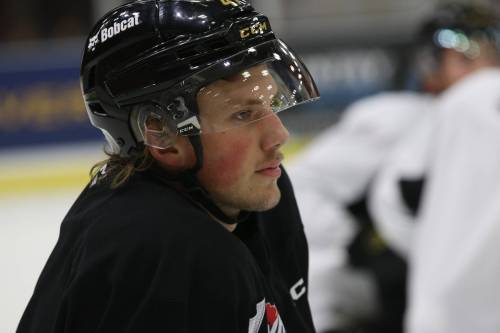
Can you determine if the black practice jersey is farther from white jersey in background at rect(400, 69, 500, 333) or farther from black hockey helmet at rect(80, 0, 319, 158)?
white jersey in background at rect(400, 69, 500, 333)

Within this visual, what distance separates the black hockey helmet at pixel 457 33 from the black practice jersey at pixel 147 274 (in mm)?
1793

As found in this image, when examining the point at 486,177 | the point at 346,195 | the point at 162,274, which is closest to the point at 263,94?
the point at 162,274

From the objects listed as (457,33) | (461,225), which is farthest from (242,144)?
(457,33)

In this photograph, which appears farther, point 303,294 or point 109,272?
point 303,294

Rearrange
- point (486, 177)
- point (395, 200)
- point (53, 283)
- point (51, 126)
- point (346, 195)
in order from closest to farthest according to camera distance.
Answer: point (53, 283) < point (486, 177) < point (395, 200) < point (346, 195) < point (51, 126)

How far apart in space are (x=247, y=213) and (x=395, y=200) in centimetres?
123

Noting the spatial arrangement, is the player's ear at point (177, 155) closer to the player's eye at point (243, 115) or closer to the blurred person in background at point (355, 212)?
the player's eye at point (243, 115)

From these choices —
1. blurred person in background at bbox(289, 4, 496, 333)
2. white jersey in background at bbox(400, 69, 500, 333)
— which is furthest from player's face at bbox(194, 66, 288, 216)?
blurred person in background at bbox(289, 4, 496, 333)

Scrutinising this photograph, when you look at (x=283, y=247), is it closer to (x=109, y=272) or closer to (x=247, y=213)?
(x=247, y=213)

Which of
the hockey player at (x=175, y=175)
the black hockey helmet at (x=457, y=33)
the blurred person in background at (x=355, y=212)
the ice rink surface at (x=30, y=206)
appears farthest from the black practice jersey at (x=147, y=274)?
the ice rink surface at (x=30, y=206)

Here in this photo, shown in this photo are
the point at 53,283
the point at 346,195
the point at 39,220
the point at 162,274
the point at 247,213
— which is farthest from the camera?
the point at 39,220

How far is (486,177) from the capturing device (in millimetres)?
2111

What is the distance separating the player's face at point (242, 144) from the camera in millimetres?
1090

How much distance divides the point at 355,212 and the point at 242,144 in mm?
1578
